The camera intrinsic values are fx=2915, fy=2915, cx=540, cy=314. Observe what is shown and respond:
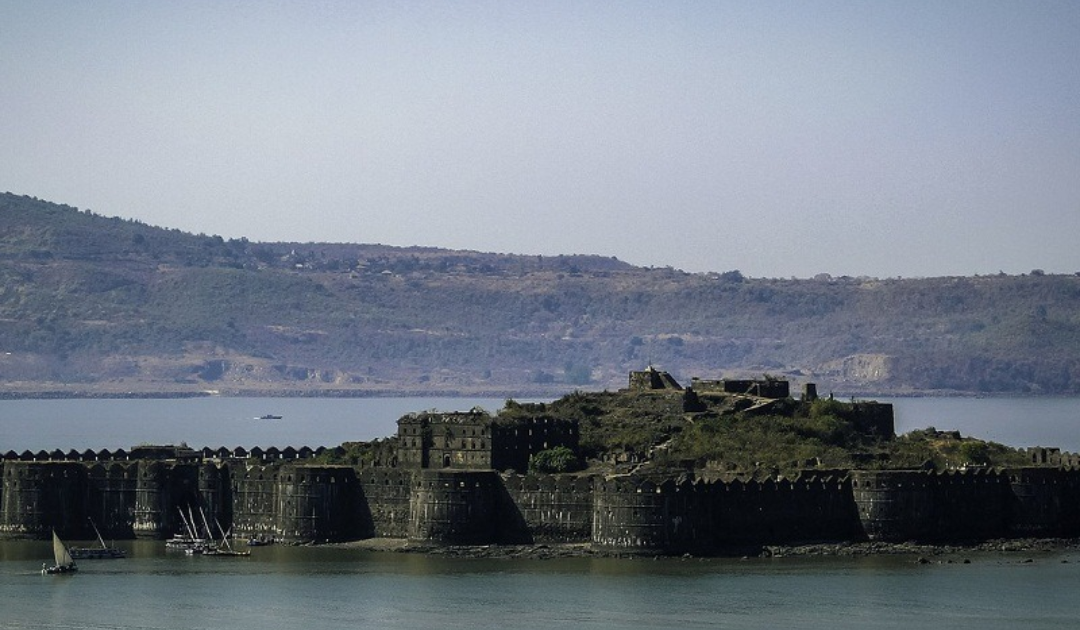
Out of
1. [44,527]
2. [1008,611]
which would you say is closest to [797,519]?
[1008,611]

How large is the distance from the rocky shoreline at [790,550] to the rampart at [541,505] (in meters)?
0.43

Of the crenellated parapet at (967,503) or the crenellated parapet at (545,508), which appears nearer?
the crenellated parapet at (967,503)

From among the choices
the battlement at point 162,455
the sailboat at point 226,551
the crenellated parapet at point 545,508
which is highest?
the battlement at point 162,455

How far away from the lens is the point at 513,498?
113 metres

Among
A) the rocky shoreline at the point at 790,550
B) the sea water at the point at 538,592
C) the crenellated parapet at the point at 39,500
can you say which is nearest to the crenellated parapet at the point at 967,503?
the rocky shoreline at the point at 790,550

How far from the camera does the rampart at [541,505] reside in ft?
359

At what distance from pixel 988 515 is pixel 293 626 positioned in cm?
3175

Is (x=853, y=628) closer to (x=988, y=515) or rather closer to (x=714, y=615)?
(x=714, y=615)

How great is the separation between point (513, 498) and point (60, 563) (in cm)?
1747

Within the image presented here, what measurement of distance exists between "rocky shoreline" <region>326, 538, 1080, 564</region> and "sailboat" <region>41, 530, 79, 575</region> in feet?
41.1

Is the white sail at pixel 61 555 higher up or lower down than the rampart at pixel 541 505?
lower down

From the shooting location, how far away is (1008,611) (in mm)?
96938

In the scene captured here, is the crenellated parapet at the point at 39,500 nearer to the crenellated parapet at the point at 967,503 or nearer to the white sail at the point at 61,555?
the white sail at the point at 61,555

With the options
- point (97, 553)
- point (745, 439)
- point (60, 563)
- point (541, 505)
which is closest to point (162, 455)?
point (97, 553)
